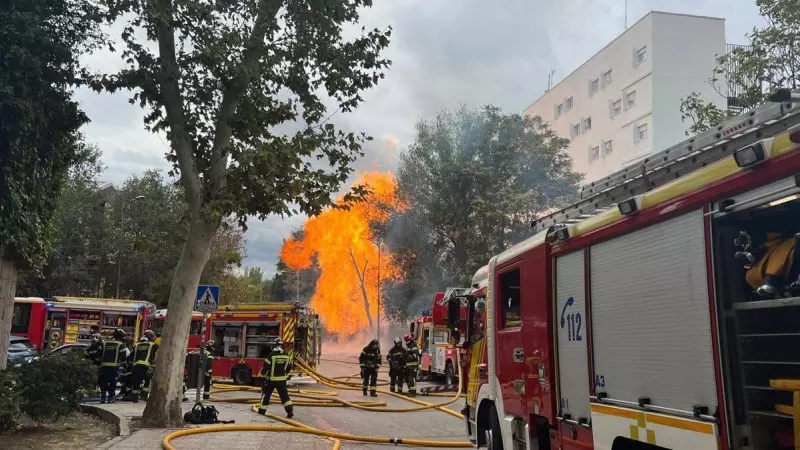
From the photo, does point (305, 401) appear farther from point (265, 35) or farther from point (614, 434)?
point (614, 434)

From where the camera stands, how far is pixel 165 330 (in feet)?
32.5

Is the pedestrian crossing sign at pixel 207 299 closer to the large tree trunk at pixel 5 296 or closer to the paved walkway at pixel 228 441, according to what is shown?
the paved walkway at pixel 228 441

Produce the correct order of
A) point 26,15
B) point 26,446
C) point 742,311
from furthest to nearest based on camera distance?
point 26,15 → point 26,446 → point 742,311

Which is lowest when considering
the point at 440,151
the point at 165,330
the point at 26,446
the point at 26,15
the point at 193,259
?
the point at 26,446

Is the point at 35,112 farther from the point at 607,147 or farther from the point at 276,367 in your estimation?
the point at 607,147

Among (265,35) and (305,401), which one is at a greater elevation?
(265,35)

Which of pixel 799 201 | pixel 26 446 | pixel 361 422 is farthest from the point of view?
pixel 361 422

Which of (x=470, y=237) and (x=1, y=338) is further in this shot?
(x=470, y=237)

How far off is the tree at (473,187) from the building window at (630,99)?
5653mm

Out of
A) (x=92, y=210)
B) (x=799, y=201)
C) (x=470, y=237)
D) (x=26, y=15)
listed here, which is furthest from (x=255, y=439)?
(x=92, y=210)

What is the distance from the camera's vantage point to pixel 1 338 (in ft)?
33.9

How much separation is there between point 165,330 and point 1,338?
285cm

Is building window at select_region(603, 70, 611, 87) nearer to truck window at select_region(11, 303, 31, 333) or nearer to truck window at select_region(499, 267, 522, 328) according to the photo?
truck window at select_region(11, 303, 31, 333)

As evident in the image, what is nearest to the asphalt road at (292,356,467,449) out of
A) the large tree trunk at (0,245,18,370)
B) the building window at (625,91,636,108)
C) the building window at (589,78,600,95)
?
the large tree trunk at (0,245,18,370)
